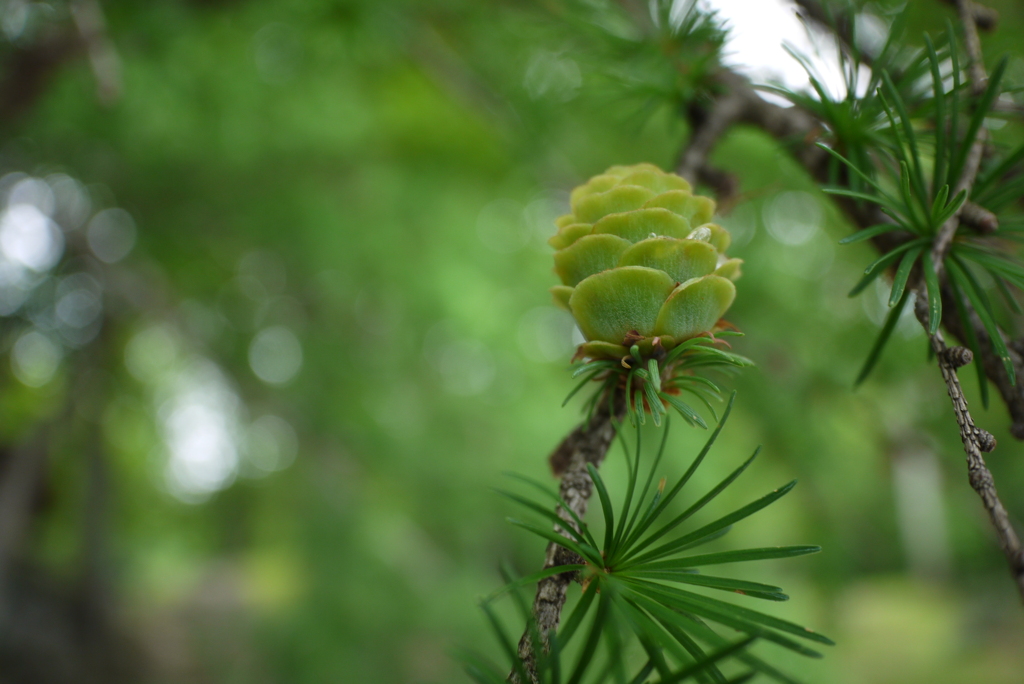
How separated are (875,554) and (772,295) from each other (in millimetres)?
7721

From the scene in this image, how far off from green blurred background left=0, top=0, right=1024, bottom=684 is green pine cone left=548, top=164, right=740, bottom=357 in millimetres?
169

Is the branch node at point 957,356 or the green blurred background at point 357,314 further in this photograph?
the green blurred background at point 357,314

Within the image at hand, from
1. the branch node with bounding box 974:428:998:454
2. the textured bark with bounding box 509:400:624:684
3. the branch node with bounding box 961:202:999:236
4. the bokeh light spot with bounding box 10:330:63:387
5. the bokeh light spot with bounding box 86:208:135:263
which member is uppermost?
the bokeh light spot with bounding box 86:208:135:263

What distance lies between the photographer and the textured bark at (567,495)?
231 millimetres

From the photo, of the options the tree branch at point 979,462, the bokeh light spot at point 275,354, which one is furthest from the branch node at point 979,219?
the bokeh light spot at point 275,354

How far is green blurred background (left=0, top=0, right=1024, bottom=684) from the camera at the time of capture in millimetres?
833

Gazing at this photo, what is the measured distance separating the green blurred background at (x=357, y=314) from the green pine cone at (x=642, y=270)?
17 centimetres

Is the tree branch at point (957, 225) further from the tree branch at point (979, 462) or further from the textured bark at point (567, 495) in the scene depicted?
the textured bark at point (567, 495)

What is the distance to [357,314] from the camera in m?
2.32

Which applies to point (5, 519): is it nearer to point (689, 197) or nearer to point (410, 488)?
point (410, 488)

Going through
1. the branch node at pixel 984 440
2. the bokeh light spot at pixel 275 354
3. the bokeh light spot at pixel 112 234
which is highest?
the bokeh light spot at pixel 112 234

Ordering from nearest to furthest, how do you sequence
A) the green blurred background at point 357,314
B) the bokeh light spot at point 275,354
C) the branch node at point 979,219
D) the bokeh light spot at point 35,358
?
the branch node at point 979,219, the green blurred background at point 357,314, the bokeh light spot at point 35,358, the bokeh light spot at point 275,354

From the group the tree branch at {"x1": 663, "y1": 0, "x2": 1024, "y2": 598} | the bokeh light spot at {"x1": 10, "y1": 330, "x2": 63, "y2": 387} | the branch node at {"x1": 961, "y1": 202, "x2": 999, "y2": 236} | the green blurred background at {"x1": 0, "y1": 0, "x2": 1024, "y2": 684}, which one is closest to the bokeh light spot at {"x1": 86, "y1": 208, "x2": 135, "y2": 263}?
the green blurred background at {"x1": 0, "y1": 0, "x2": 1024, "y2": 684}

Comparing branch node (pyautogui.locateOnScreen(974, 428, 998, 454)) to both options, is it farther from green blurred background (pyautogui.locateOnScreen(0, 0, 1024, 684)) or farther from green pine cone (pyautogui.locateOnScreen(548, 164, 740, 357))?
green blurred background (pyautogui.locateOnScreen(0, 0, 1024, 684))
